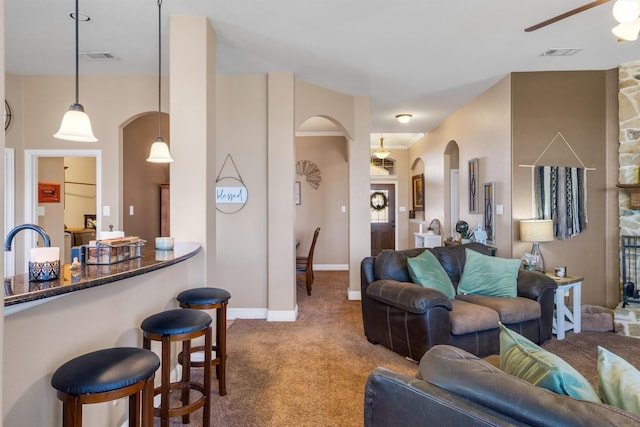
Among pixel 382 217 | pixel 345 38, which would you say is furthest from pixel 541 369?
pixel 382 217

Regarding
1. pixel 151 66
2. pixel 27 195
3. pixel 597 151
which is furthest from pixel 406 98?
pixel 27 195

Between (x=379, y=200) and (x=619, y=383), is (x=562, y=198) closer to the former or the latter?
(x=619, y=383)

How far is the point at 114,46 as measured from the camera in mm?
3342

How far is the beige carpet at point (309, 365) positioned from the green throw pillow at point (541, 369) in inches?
48.7

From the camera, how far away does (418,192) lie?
8062 millimetres

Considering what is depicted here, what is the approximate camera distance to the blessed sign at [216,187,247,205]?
4.13 meters

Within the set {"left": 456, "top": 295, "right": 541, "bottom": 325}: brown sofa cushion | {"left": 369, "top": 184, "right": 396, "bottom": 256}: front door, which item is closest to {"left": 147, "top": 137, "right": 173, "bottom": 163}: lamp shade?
{"left": 456, "top": 295, "right": 541, "bottom": 325}: brown sofa cushion

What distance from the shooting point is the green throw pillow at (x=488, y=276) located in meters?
3.27

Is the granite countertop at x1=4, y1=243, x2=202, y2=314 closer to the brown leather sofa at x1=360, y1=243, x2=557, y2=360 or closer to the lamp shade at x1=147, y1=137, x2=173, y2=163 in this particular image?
the lamp shade at x1=147, y1=137, x2=173, y2=163

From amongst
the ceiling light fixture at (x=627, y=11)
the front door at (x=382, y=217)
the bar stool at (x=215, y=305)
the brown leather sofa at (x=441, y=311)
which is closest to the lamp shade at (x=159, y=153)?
the bar stool at (x=215, y=305)

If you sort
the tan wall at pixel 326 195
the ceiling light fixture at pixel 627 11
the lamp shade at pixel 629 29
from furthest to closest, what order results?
the tan wall at pixel 326 195 < the lamp shade at pixel 629 29 < the ceiling light fixture at pixel 627 11

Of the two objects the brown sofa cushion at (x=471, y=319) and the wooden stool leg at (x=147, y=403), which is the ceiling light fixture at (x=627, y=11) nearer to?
the brown sofa cushion at (x=471, y=319)

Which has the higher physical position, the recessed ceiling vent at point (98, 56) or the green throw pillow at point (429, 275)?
the recessed ceiling vent at point (98, 56)

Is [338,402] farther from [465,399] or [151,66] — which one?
[151,66]
